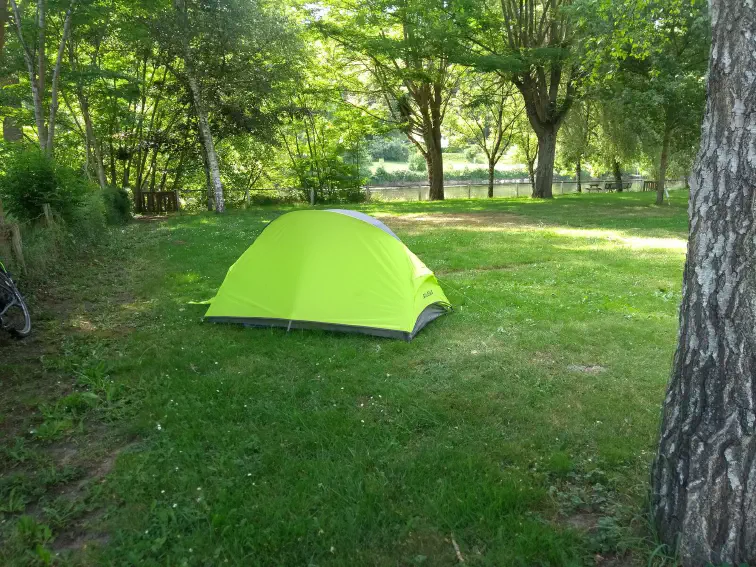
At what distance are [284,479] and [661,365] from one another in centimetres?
342

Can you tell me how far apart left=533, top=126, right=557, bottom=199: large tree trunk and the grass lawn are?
651 inches

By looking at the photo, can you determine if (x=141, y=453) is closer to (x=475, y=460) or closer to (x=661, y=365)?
(x=475, y=460)

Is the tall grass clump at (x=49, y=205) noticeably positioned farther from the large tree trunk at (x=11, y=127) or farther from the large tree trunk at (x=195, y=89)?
the large tree trunk at (x=11, y=127)

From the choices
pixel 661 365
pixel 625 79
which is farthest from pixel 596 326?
pixel 625 79

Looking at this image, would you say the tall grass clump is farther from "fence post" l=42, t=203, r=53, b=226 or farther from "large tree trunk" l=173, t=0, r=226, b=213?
"large tree trunk" l=173, t=0, r=226, b=213

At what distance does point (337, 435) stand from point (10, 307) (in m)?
4.21

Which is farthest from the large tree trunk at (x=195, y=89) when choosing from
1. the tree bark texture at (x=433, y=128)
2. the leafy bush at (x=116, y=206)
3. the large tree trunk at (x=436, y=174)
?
the large tree trunk at (x=436, y=174)

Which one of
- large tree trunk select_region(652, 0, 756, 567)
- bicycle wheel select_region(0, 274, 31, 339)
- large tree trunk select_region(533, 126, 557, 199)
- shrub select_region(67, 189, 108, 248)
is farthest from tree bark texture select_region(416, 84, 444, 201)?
large tree trunk select_region(652, 0, 756, 567)

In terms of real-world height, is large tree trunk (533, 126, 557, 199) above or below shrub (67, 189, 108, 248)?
above

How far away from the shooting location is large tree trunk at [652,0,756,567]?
7.38 ft

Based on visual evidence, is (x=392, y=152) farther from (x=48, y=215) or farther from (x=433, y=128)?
(x=48, y=215)

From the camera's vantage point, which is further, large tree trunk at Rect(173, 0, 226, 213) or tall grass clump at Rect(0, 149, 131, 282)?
large tree trunk at Rect(173, 0, 226, 213)

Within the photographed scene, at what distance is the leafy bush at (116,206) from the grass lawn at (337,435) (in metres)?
8.64

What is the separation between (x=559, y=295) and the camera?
731 centimetres
